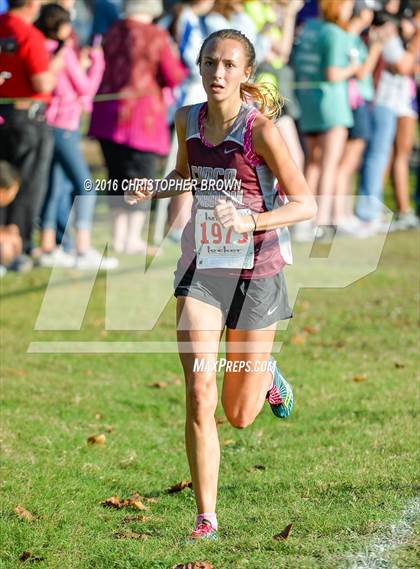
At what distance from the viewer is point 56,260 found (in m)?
11.8

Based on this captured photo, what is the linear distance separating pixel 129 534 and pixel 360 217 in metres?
9.30

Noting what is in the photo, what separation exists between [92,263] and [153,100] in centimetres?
169

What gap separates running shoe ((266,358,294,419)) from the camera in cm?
590

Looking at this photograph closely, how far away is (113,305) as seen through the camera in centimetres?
1019

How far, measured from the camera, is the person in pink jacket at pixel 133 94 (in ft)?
37.8

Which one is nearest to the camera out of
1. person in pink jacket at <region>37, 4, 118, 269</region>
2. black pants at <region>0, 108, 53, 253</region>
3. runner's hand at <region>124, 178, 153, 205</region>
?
runner's hand at <region>124, 178, 153, 205</region>

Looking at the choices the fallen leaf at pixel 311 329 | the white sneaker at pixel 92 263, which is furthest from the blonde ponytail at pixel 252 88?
the white sneaker at pixel 92 263

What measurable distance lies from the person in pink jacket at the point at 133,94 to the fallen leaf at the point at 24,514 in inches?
248

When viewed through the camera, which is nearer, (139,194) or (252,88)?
(252,88)

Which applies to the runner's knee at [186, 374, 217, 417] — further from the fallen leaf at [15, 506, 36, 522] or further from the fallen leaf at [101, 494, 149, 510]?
the fallen leaf at [15, 506, 36, 522]

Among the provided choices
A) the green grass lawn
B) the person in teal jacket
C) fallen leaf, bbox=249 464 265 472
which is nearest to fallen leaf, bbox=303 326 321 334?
the green grass lawn

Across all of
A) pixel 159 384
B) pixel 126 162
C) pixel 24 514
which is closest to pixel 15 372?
pixel 159 384

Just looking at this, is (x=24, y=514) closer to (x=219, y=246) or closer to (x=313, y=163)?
(x=219, y=246)

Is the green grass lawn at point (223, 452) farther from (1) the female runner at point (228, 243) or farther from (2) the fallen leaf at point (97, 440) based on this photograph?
(1) the female runner at point (228, 243)
